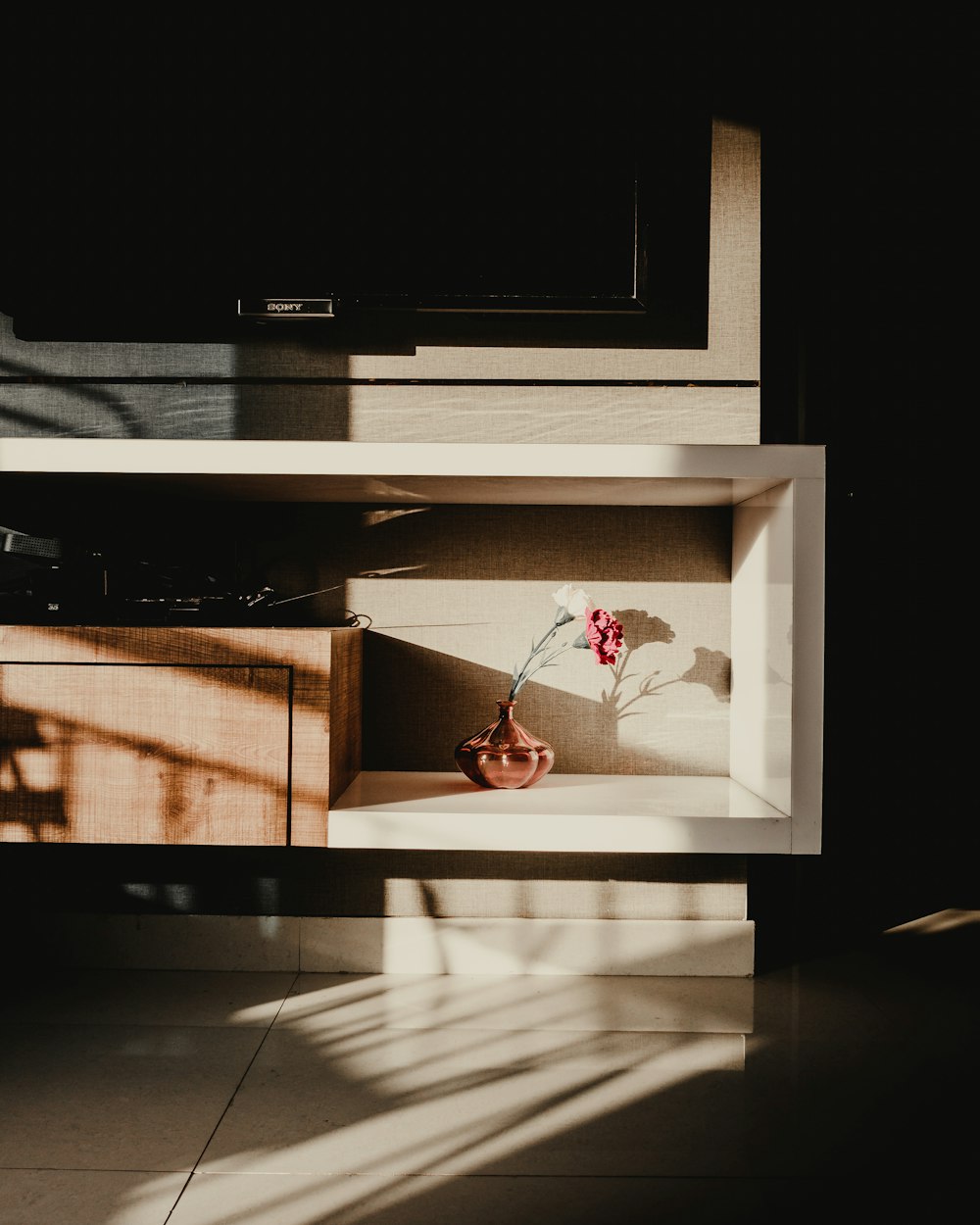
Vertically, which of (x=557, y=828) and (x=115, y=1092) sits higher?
(x=557, y=828)

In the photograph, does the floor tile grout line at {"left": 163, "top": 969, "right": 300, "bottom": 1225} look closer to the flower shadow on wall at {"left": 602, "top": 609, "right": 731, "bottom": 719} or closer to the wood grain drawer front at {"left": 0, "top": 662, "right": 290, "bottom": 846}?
the wood grain drawer front at {"left": 0, "top": 662, "right": 290, "bottom": 846}

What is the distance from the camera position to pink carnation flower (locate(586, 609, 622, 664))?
1.35 m

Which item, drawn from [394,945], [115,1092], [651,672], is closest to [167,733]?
[115,1092]

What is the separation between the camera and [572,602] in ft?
4.48

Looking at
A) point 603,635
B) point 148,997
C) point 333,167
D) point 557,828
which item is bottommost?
point 148,997

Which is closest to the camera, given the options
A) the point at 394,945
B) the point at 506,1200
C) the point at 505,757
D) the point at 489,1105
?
the point at 506,1200

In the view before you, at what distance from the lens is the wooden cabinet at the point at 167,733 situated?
115 cm

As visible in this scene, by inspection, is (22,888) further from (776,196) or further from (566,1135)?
(776,196)

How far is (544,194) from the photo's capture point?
1393 millimetres

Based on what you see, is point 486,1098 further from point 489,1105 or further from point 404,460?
point 404,460

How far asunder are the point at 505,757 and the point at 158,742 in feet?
1.64

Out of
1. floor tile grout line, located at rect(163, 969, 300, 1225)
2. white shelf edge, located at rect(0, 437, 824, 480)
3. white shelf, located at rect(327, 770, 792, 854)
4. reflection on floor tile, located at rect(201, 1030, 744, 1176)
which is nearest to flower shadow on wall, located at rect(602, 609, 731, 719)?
white shelf, located at rect(327, 770, 792, 854)

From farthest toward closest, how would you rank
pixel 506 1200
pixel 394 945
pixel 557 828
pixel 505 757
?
pixel 394 945, pixel 505 757, pixel 557 828, pixel 506 1200

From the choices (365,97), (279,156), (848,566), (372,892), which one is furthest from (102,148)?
(848,566)
